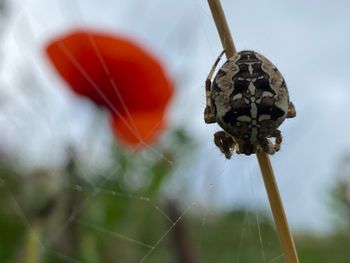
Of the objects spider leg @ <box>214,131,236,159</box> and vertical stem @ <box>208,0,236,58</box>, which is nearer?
vertical stem @ <box>208,0,236,58</box>

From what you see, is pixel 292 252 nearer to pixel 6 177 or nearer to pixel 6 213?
pixel 6 177

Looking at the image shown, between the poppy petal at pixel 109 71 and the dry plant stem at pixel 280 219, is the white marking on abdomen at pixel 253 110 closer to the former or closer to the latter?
the dry plant stem at pixel 280 219

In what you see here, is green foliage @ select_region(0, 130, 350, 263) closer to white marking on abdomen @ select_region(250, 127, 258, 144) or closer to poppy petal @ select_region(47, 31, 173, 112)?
poppy petal @ select_region(47, 31, 173, 112)

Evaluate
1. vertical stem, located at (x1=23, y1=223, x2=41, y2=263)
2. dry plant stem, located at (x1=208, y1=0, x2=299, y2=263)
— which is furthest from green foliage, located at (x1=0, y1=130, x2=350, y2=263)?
dry plant stem, located at (x1=208, y1=0, x2=299, y2=263)

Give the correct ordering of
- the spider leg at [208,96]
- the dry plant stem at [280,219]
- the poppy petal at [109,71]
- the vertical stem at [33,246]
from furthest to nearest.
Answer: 1. the poppy petal at [109,71]
2. the vertical stem at [33,246]
3. the spider leg at [208,96]
4. the dry plant stem at [280,219]

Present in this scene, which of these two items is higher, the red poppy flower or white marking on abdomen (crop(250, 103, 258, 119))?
the red poppy flower

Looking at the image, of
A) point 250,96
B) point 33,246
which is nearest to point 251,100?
point 250,96

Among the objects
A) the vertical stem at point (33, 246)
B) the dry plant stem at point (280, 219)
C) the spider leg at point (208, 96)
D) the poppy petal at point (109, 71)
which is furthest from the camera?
the poppy petal at point (109, 71)

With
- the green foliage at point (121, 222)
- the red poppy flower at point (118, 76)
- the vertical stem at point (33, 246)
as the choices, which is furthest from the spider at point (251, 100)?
the red poppy flower at point (118, 76)
